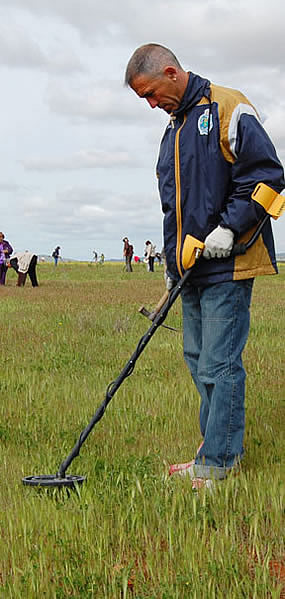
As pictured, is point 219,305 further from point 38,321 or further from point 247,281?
point 38,321

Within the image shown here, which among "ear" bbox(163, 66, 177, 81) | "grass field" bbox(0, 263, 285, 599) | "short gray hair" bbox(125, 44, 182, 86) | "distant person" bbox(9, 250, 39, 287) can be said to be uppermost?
"distant person" bbox(9, 250, 39, 287)

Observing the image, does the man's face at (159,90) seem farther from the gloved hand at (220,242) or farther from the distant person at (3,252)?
the distant person at (3,252)

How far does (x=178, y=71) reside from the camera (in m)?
4.02

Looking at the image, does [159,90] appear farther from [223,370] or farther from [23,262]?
[23,262]

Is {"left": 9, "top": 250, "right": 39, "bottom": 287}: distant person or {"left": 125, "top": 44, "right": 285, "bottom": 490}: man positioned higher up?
{"left": 9, "top": 250, "right": 39, "bottom": 287}: distant person

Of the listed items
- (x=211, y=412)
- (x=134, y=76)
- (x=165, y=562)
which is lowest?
(x=165, y=562)

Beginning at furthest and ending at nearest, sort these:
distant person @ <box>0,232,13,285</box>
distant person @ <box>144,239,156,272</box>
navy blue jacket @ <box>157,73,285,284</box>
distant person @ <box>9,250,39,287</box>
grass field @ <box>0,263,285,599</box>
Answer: distant person @ <box>144,239,156,272</box>, distant person @ <box>0,232,13,285</box>, distant person @ <box>9,250,39,287</box>, navy blue jacket @ <box>157,73,285,284</box>, grass field @ <box>0,263,285,599</box>

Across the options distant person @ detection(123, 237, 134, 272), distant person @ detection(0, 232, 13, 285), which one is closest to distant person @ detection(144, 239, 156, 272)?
distant person @ detection(123, 237, 134, 272)

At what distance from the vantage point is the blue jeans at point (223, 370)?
408 centimetres

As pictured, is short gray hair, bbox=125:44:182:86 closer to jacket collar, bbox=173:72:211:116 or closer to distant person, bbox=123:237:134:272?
jacket collar, bbox=173:72:211:116

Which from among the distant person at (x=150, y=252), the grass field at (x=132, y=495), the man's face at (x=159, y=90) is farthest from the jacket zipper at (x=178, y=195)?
the distant person at (x=150, y=252)

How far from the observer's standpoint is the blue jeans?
4082 millimetres

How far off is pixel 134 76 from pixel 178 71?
0.24m

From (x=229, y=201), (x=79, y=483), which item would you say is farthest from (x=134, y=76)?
(x=79, y=483)
